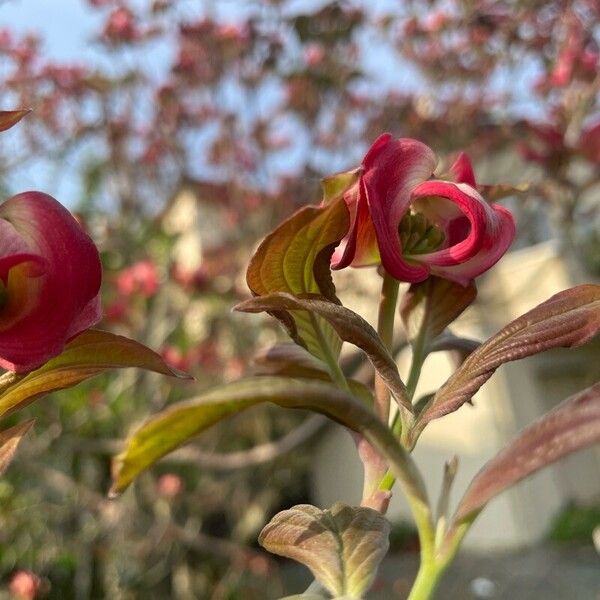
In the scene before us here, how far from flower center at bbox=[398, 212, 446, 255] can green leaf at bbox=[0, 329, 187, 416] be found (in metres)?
0.15

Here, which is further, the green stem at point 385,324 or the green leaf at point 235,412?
the green stem at point 385,324

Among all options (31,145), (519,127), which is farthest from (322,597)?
(31,145)

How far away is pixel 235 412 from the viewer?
0.30 metres

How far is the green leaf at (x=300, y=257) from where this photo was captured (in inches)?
15.4

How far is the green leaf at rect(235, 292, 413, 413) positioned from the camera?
0.37 metres

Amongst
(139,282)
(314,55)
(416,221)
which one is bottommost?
(416,221)

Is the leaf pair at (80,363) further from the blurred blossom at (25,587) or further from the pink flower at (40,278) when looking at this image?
the blurred blossom at (25,587)

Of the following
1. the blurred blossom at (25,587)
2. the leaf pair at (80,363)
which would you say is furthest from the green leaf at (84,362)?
the blurred blossom at (25,587)

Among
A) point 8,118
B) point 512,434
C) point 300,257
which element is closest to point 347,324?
point 300,257

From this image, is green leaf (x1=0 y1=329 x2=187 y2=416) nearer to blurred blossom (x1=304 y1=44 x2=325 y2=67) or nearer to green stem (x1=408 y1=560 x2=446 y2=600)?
green stem (x1=408 y1=560 x2=446 y2=600)

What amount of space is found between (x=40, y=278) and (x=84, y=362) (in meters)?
0.07

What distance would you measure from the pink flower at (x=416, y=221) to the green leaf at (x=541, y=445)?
12 cm

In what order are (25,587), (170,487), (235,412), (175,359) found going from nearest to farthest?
(235,412) → (25,587) → (175,359) → (170,487)

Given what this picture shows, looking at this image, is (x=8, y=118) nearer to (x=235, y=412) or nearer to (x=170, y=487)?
(x=235, y=412)
